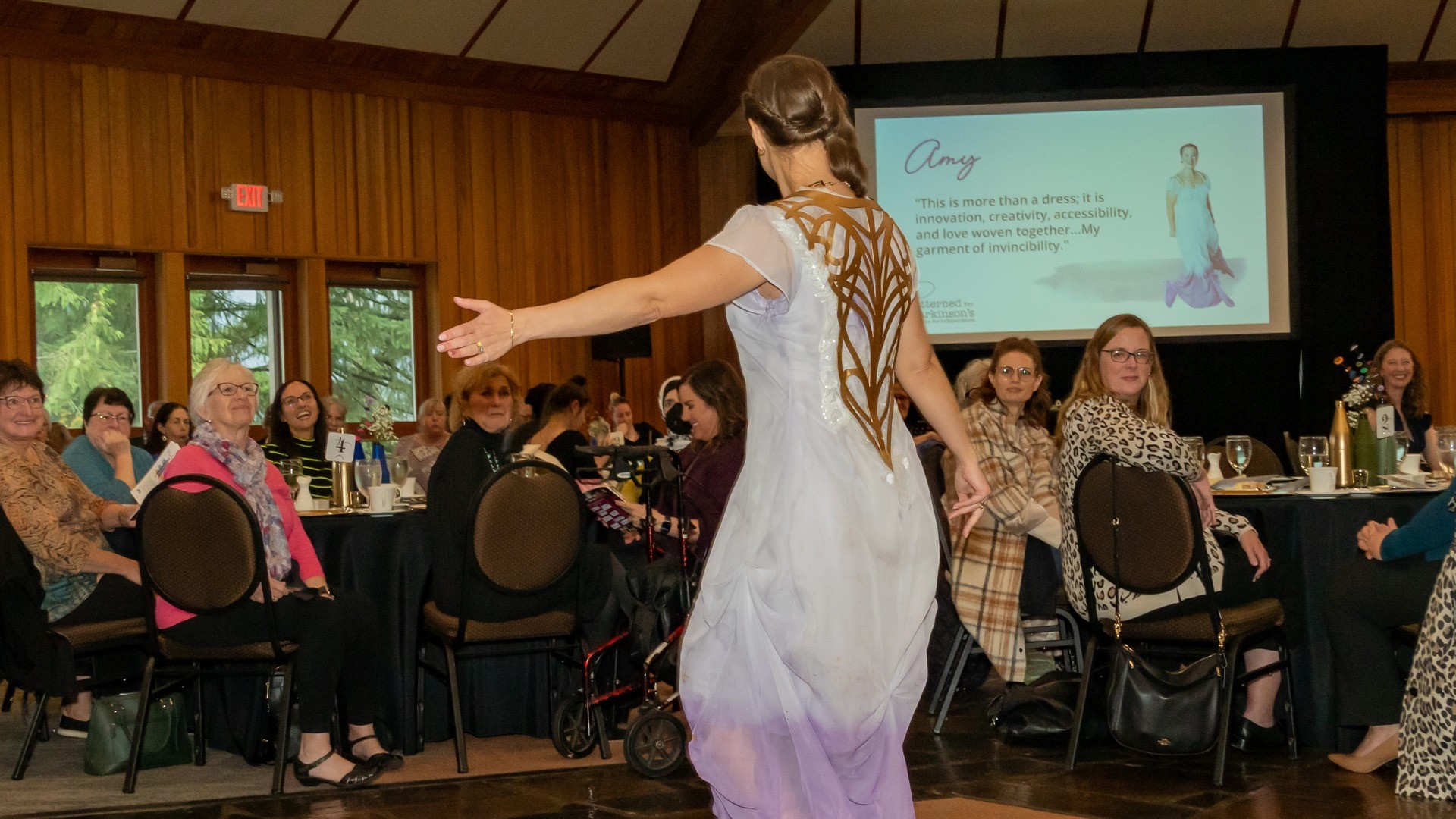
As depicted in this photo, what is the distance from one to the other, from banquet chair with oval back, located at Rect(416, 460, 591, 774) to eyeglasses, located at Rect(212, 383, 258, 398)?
2.45ft

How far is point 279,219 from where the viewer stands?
8688mm

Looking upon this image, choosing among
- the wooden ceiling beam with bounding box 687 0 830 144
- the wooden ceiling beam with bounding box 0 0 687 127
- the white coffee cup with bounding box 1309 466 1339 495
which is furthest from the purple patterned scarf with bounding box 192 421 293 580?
the wooden ceiling beam with bounding box 687 0 830 144

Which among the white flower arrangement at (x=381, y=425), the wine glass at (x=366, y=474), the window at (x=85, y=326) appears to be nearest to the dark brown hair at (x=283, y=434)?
the white flower arrangement at (x=381, y=425)

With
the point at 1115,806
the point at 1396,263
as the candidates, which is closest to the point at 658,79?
the point at 1396,263

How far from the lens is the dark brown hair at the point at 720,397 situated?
4.34 metres

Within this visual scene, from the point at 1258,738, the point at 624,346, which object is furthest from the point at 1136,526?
the point at 624,346

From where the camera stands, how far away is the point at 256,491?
3.90 m

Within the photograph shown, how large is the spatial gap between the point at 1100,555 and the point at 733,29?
628cm

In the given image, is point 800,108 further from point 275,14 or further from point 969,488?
point 275,14

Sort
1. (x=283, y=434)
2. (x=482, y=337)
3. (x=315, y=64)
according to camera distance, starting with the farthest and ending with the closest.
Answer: (x=315, y=64) → (x=283, y=434) → (x=482, y=337)

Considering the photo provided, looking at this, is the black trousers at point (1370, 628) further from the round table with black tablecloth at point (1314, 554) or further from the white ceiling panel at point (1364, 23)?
the white ceiling panel at point (1364, 23)

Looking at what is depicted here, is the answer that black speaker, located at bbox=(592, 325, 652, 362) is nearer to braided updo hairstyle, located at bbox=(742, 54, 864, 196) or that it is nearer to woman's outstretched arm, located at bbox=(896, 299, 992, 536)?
woman's outstretched arm, located at bbox=(896, 299, 992, 536)

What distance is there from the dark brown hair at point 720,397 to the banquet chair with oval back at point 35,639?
1.75 m

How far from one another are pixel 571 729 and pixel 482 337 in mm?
2806
